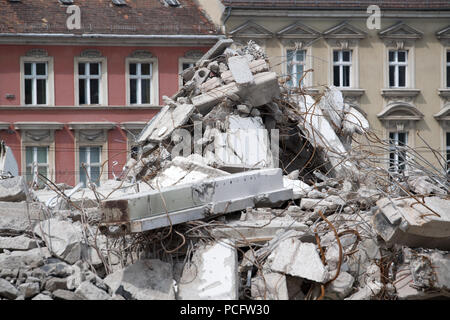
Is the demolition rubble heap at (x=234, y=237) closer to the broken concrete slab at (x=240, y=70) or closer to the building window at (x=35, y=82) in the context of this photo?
the broken concrete slab at (x=240, y=70)

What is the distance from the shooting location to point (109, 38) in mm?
25016

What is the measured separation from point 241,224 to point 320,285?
1.01 m

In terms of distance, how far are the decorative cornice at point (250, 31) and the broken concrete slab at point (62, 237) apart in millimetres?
18539

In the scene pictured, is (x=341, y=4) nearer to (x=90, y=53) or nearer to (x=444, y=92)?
(x=444, y=92)

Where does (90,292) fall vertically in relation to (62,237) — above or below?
below

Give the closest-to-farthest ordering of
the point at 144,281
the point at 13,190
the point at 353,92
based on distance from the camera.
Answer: the point at 144,281 → the point at 13,190 → the point at 353,92

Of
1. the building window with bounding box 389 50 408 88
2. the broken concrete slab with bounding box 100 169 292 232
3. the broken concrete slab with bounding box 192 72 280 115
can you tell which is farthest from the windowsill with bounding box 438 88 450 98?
the broken concrete slab with bounding box 100 169 292 232

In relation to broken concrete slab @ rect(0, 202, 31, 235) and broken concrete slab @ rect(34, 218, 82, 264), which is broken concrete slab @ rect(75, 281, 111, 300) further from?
broken concrete slab @ rect(0, 202, 31, 235)

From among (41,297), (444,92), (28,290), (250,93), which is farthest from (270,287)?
(444,92)

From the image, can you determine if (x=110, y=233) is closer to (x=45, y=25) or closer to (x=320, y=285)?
(x=320, y=285)

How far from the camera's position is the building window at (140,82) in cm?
2570

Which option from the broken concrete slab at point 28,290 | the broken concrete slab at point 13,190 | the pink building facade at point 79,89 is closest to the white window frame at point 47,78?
the pink building facade at point 79,89

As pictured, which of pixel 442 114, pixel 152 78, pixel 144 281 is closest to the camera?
pixel 144 281

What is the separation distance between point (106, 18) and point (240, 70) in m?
16.3
